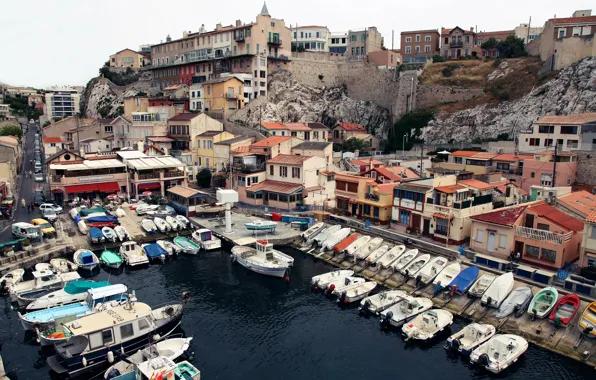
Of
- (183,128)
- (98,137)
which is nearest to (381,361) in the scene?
(183,128)

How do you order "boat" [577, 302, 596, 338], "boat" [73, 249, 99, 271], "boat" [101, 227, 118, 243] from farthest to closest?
1. "boat" [101, 227, 118, 243]
2. "boat" [73, 249, 99, 271]
3. "boat" [577, 302, 596, 338]

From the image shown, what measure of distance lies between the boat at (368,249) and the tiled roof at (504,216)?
24.9 ft

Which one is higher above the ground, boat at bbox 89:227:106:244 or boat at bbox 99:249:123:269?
boat at bbox 89:227:106:244

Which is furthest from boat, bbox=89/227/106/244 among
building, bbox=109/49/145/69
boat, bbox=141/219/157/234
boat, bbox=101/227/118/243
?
building, bbox=109/49/145/69

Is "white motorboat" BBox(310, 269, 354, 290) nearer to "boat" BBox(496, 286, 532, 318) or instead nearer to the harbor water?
the harbor water

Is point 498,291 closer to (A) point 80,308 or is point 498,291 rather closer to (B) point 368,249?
(B) point 368,249

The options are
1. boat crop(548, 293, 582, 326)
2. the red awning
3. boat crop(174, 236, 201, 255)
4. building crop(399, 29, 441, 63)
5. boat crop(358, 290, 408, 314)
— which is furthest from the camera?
building crop(399, 29, 441, 63)

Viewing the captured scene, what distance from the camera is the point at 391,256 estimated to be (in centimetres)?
3275

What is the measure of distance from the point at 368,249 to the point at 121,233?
2244 centimetres

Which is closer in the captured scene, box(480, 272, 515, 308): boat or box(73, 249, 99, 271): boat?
box(480, 272, 515, 308): boat

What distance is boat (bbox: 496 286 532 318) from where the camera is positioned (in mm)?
24891

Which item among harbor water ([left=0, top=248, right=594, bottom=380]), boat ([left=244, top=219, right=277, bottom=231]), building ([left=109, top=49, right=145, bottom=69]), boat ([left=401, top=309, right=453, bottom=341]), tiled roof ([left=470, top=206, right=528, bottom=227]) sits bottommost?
harbor water ([left=0, top=248, right=594, bottom=380])

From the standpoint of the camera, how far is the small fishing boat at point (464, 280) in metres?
27.3

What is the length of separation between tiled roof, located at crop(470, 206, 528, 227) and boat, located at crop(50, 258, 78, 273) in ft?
100
